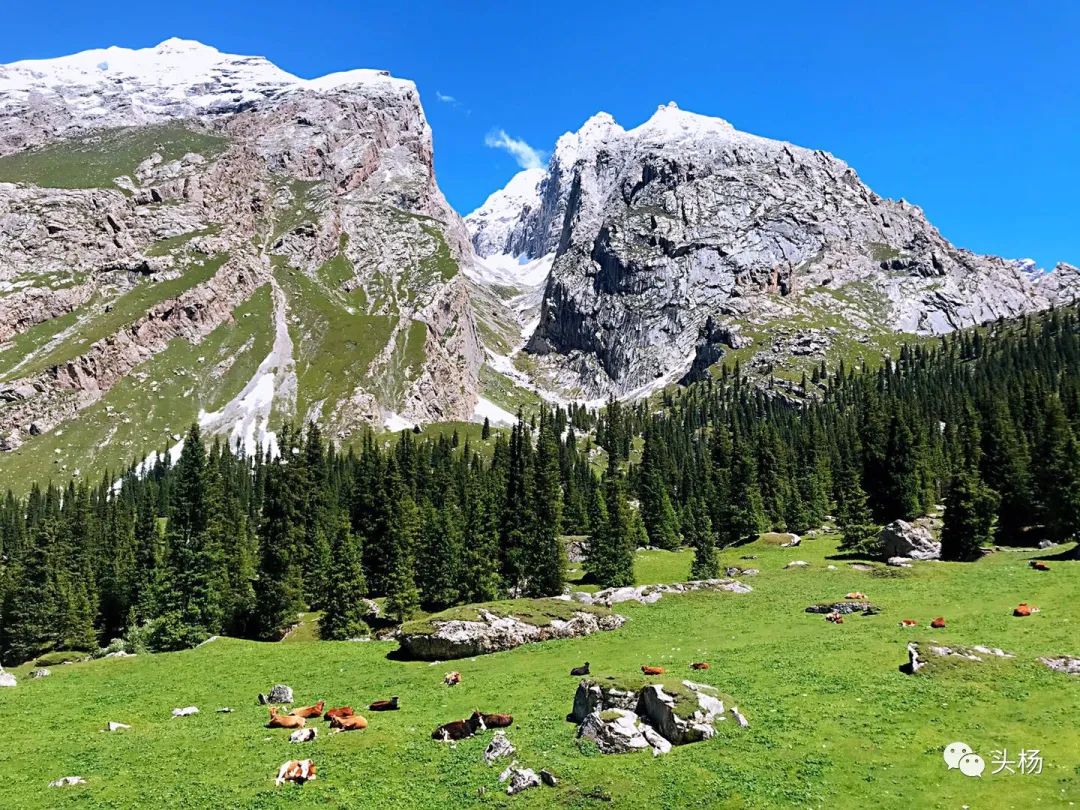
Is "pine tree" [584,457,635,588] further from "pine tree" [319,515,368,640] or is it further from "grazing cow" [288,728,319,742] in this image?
"grazing cow" [288,728,319,742]

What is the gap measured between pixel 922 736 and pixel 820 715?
12.8ft

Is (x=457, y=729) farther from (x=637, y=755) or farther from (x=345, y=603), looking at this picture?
(x=345, y=603)

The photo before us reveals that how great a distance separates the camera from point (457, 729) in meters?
28.6

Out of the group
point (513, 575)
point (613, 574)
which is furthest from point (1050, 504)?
point (513, 575)

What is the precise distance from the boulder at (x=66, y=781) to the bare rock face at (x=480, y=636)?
23.5m

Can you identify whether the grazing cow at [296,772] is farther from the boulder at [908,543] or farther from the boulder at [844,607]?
the boulder at [908,543]

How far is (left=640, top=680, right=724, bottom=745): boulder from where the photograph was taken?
2567 centimetres

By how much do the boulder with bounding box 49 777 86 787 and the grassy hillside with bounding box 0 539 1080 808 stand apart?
1.30 feet

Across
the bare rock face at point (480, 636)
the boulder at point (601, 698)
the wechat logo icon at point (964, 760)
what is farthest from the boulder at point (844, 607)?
the boulder at point (601, 698)

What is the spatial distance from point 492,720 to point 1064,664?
26539 millimetres

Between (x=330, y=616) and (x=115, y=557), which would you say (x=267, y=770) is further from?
(x=115, y=557)

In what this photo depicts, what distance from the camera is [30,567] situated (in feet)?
249

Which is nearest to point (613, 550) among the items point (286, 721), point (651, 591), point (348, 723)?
point (651, 591)

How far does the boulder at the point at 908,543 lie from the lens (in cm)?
7219
